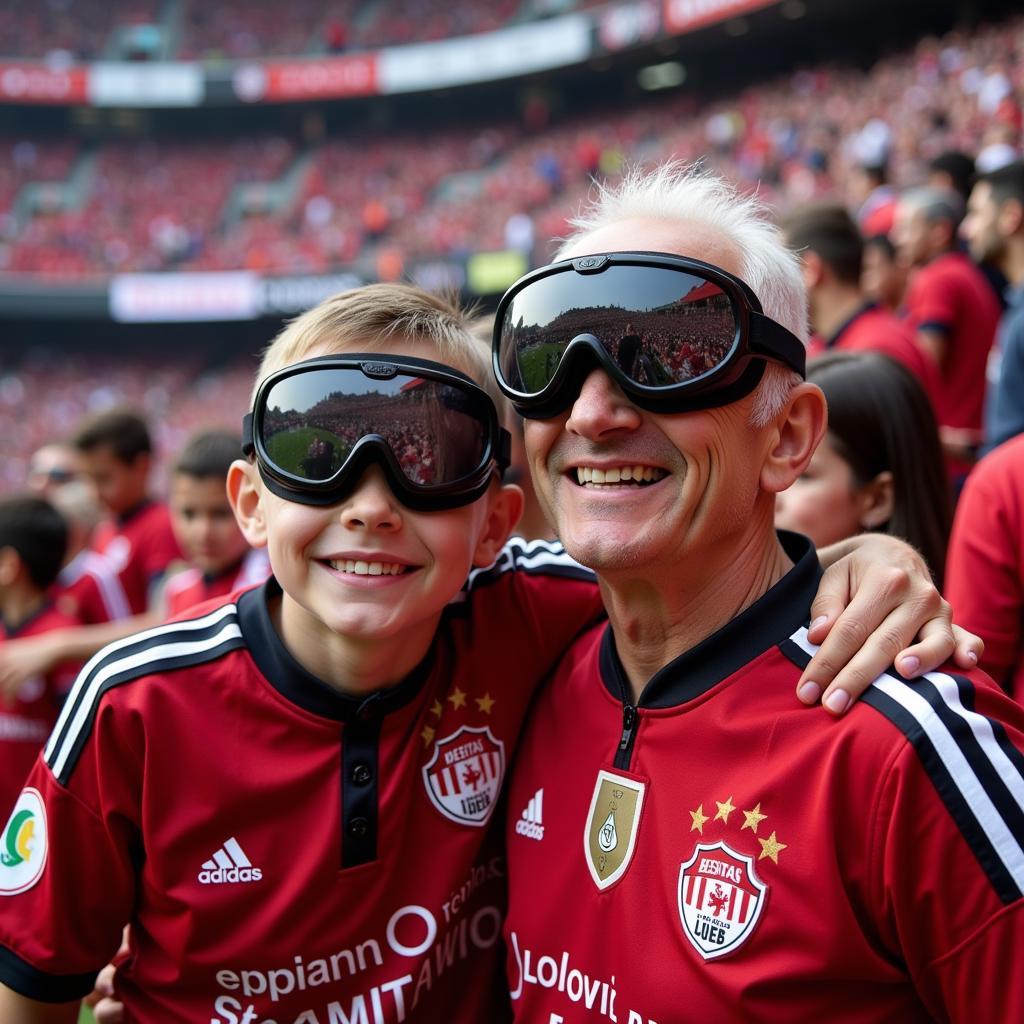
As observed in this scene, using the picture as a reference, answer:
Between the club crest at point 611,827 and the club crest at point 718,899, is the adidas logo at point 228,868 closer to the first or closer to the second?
the club crest at point 611,827

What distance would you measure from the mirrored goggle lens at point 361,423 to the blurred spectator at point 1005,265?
264 cm

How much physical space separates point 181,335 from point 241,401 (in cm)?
353

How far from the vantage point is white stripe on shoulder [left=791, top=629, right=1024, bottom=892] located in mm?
1423

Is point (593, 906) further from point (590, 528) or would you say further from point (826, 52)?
point (826, 52)

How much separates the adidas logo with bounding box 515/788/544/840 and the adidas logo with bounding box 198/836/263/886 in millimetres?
492

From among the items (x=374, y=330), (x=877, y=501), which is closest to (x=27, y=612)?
(x=374, y=330)

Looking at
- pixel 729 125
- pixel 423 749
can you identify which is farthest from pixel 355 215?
pixel 423 749

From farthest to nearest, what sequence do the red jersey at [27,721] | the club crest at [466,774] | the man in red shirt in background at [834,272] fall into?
1. the man in red shirt in background at [834,272]
2. the red jersey at [27,721]
3. the club crest at [466,774]

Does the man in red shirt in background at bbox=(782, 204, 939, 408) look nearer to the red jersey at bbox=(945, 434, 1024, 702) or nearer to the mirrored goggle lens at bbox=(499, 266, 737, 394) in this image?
the red jersey at bbox=(945, 434, 1024, 702)

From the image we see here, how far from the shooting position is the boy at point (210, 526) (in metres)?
4.61

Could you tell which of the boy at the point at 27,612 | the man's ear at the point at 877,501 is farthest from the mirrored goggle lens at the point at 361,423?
the boy at the point at 27,612

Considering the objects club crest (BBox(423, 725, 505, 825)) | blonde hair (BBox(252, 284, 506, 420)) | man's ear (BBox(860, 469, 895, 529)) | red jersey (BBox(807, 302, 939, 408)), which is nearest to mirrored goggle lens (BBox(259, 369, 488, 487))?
blonde hair (BBox(252, 284, 506, 420))

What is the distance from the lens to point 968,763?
146cm

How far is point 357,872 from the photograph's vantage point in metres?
1.96
